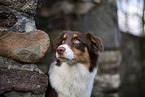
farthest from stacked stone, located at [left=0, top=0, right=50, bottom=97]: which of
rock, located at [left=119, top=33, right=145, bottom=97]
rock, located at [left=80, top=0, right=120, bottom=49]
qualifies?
rock, located at [left=119, top=33, right=145, bottom=97]

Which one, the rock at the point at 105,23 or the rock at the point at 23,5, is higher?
the rock at the point at 23,5

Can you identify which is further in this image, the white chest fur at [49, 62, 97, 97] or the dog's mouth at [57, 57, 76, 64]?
the white chest fur at [49, 62, 97, 97]

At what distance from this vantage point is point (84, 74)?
2.12 meters

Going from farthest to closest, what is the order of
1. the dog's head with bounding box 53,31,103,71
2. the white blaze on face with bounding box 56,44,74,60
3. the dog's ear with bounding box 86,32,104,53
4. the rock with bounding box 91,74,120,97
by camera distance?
the rock with bounding box 91,74,120,97 < the dog's ear with bounding box 86,32,104,53 < the dog's head with bounding box 53,31,103,71 < the white blaze on face with bounding box 56,44,74,60

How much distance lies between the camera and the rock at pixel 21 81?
1.40 m

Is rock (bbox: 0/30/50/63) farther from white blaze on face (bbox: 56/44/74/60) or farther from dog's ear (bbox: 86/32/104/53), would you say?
dog's ear (bbox: 86/32/104/53)

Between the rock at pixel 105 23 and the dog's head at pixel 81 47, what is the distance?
139cm

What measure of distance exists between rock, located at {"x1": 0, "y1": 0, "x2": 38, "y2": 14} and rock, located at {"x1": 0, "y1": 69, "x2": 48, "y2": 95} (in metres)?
0.63

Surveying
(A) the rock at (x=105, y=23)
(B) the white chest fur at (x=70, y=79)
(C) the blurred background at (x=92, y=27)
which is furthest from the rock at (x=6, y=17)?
(A) the rock at (x=105, y=23)

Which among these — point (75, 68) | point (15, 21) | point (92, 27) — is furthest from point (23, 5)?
point (92, 27)

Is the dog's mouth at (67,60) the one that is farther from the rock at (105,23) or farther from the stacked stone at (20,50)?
the rock at (105,23)

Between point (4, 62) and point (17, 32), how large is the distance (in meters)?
0.32

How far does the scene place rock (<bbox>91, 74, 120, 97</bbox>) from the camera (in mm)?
3543

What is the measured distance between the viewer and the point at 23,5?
156cm
